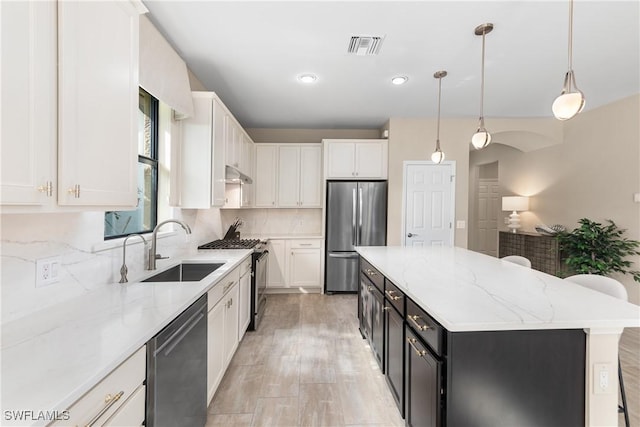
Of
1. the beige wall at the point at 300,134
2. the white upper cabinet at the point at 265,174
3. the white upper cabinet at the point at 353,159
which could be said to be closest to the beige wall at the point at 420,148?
the white upper cabinet at the point at 353,159

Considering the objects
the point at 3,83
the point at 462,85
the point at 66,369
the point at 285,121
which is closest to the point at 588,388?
the point at 66,369

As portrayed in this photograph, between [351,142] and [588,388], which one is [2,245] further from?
[351,142]

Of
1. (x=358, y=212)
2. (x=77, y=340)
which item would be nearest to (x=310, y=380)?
(x=77, y=340)

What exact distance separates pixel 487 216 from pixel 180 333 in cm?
748

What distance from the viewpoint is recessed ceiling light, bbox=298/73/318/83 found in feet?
10.2

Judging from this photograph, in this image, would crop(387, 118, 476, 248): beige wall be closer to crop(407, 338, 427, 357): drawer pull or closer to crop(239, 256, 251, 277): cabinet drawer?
crop(239, 256, 251, 277): cabinet drawer

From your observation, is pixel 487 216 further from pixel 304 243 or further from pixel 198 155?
pixel 198 155

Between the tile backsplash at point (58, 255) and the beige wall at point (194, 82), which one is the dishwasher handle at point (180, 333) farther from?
the beige wall at point (194, 82)

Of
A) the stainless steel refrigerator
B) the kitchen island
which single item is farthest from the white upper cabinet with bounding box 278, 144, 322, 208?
the kitchen island

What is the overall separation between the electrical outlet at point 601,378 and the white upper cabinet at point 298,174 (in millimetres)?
4077

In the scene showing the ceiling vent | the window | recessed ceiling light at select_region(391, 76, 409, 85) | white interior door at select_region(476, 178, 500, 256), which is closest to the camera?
the window

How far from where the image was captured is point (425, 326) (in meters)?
1.42

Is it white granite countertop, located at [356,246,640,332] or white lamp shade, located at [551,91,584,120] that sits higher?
white lamp shade, located at [551,91,584,120]

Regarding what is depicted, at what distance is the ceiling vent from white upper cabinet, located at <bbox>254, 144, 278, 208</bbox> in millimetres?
2644
